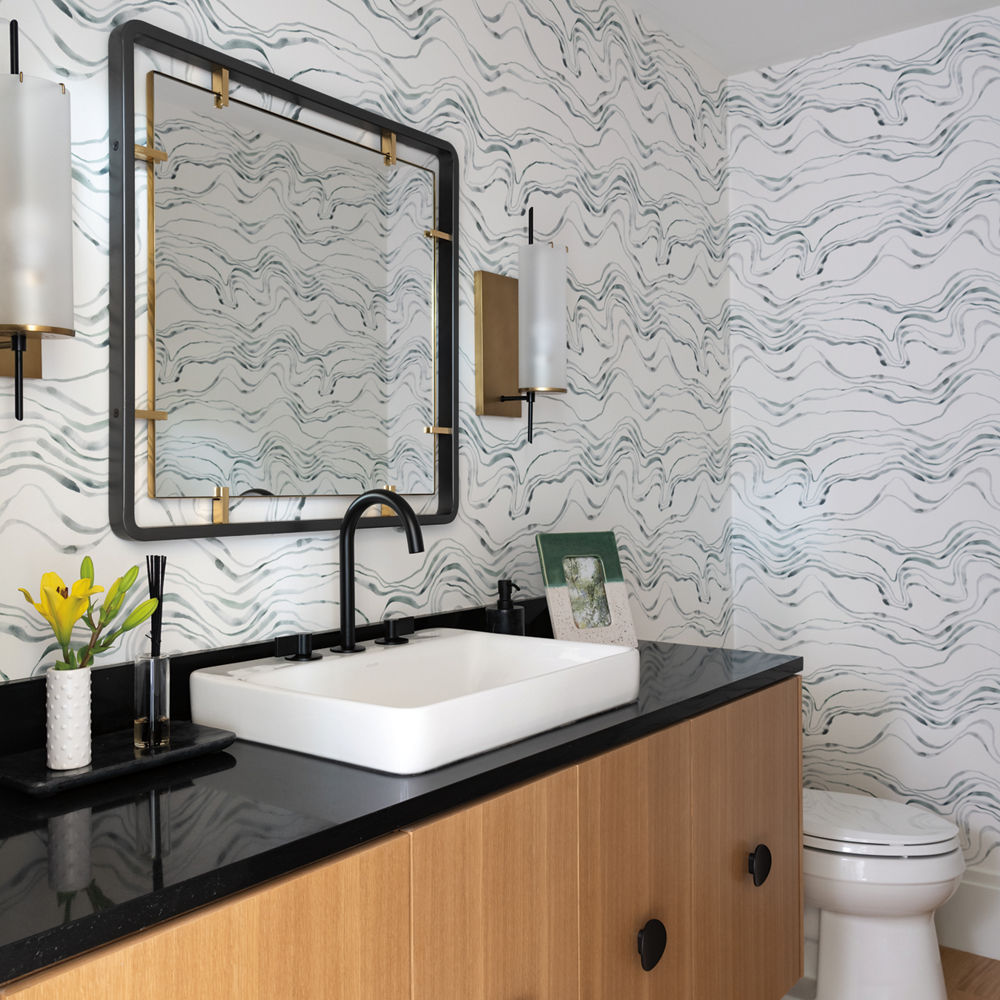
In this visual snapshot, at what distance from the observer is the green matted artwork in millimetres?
1949

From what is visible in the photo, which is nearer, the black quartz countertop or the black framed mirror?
the black quartz countertop

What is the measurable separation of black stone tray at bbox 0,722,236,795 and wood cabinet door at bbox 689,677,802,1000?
2.58 feet

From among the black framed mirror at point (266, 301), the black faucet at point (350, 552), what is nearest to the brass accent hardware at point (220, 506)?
the black framed mirror at point (266, 301)

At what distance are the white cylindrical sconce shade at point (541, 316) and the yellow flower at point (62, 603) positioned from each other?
108 cm

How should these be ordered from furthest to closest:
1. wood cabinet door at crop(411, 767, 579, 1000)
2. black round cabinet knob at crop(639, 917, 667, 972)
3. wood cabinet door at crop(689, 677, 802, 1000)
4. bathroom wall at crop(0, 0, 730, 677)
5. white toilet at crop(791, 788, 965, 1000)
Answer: white toilet at crop(791, 788, 965, 1000), wood cabinet door at crop(689, 677, 802, 1000), black round cabinet knob at crop(639, 917, 667, 972), bathroom wall at crop(0, 0, 730, 677), wood cabinet door at crop(411, 767, 579, 1000)

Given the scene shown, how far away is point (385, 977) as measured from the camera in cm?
97

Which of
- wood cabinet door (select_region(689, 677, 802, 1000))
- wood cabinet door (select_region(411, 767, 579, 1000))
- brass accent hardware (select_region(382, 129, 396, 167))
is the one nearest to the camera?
wood cabinet door (select_region(411, 767, 579, 1000))

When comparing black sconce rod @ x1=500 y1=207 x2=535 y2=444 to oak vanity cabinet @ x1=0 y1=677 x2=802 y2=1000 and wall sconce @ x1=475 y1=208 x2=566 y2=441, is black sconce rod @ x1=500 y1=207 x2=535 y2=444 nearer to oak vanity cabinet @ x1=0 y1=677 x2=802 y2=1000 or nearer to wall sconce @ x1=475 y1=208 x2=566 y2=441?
wall sconce @ x1=475 y1=208 x2=566 y2=441

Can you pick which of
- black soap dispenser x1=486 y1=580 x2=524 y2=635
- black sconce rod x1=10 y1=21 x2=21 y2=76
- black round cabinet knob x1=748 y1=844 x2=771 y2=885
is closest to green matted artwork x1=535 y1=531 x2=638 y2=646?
black soap dispenser x1=486 y1=580 x2=524 y2=635

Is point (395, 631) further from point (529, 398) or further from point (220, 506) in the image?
point (529, 398)

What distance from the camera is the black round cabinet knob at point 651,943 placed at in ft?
4.66

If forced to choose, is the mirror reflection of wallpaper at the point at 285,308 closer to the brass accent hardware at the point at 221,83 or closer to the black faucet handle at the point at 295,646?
the brass accent hardware at the point at 221,83

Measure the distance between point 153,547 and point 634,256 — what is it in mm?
1568

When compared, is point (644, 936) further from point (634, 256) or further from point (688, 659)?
point (634, 256)
